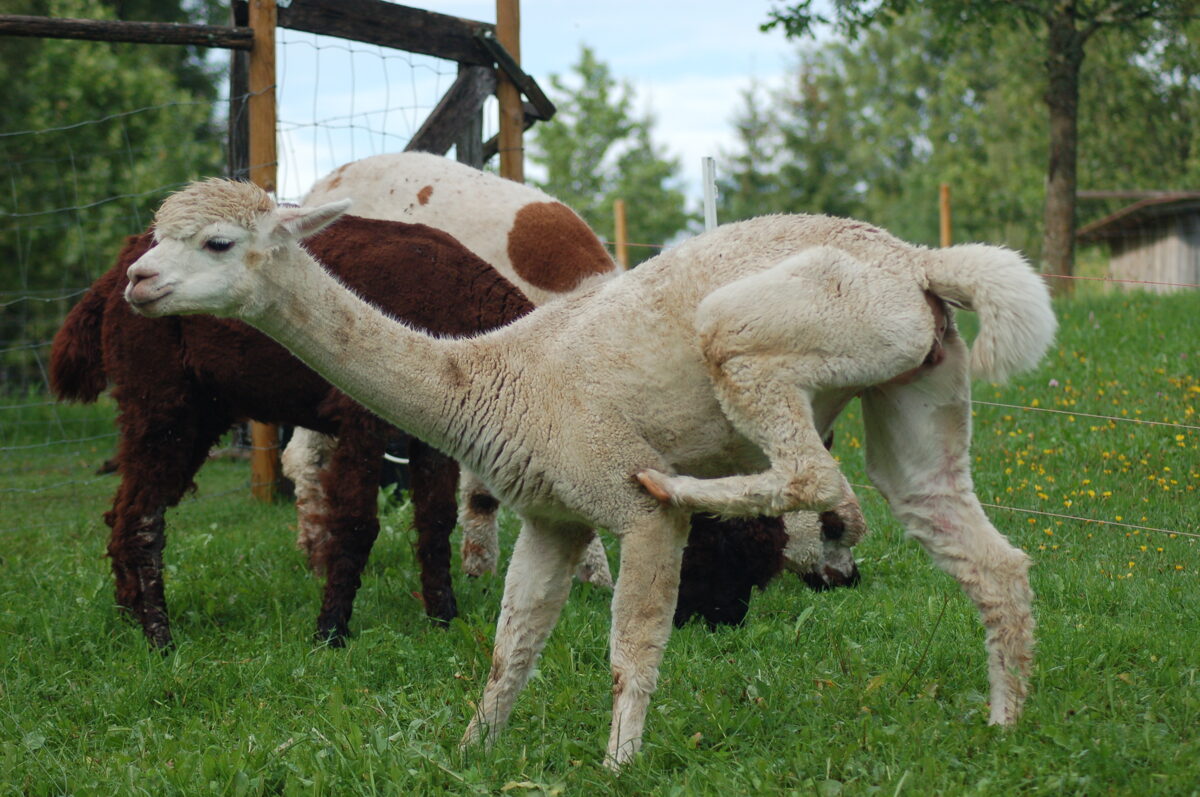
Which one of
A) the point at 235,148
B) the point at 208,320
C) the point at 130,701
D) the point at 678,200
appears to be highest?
the point at 678,200

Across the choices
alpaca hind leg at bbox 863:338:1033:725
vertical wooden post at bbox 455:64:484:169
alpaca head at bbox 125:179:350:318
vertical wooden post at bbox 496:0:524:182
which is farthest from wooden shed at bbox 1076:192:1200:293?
alpaca head at bbox 125:179:350:318

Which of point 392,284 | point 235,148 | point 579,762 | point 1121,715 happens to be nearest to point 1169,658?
point 1121,715

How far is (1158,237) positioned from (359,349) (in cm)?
2085

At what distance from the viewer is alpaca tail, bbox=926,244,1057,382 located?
3432mm

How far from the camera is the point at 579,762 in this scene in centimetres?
345

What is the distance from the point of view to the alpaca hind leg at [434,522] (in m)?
5.29

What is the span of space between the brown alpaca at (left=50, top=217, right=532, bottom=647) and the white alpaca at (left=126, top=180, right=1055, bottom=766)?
130 centimetres

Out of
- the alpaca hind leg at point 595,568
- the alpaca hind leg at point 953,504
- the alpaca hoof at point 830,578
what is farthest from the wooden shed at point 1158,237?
the alpaca hind leg at point 953,504

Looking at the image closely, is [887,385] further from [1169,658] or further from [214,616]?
[214,616]

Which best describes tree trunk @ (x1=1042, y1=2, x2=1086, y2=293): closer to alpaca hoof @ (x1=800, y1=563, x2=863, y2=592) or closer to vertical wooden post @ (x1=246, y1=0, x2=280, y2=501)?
alpaca hoof @ (x1=800, y1=563, x2=863, y2=592)

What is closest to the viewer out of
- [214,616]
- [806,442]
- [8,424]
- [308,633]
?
[806,442]

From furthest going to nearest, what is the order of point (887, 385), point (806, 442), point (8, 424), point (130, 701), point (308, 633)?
point (8, 424)
point (308, 633)
point (130, 701)
point (887, 385)
point (806, 442)

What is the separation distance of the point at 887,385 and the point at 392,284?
2352 millimetres

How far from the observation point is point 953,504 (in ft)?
12.2
